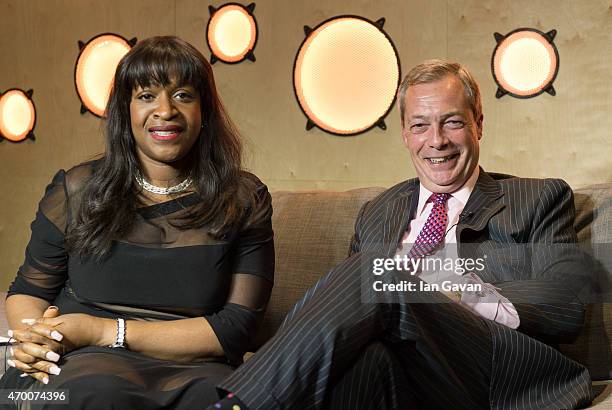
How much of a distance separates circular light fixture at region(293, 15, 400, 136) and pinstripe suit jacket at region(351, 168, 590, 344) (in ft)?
4.54

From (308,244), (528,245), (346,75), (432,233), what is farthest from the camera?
(346,75)

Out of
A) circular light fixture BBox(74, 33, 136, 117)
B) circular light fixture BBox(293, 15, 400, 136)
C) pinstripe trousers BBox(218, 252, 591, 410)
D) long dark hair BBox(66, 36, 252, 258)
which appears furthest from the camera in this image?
circular light fixture BBox(74, 33, 136, 117)

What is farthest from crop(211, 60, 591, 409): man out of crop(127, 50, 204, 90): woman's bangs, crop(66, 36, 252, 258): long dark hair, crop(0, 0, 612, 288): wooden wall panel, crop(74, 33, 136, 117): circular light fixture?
crop(74, 33, 136, 117): circular light fixture

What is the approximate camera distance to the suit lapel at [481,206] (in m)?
2.07

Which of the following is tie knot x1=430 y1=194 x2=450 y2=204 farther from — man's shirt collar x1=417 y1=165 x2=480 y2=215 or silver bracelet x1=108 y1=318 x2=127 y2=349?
silver bracelet x1=108 y1=318 x2=127 y2=349

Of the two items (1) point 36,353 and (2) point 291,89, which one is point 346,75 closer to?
(2) point 291,89

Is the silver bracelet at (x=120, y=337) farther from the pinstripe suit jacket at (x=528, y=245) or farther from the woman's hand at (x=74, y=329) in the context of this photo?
the pinstripe suit jacket at (x=528, y=245)

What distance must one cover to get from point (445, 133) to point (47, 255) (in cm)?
109

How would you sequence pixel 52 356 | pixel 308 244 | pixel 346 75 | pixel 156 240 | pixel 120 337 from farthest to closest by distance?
pixel 346 75 → pixel 308 244 → pixel 156 240 → pixel 120 337 → pixel 52 356

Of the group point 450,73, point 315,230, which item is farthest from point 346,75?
point 450,73

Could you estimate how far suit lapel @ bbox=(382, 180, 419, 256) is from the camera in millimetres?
2186

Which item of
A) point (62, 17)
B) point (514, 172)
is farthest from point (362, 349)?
point (62, 17)

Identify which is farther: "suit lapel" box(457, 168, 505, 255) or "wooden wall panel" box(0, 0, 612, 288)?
"wooden wall panel" box(0, 0, 612, 288)

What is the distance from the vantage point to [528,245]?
2.04 metres
